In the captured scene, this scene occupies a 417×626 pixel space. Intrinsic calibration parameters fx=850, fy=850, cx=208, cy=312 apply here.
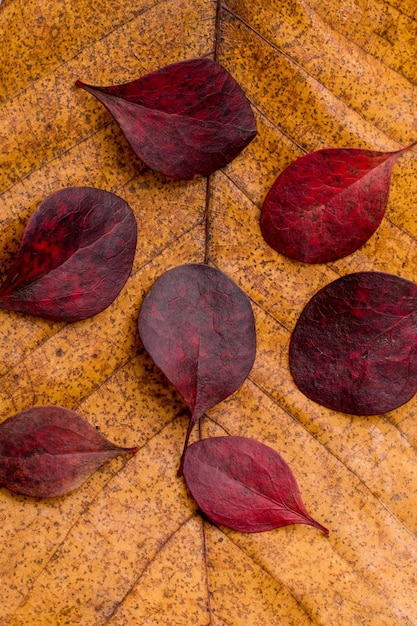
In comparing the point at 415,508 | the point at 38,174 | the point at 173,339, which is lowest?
the point at 415,508

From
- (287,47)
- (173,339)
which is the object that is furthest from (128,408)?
(287,47)

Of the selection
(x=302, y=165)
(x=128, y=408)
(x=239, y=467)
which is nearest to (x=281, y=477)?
(x=239, y=467)

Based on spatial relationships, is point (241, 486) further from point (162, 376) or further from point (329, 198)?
point (329, 198)

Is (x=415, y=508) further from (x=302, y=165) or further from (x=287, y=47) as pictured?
(x=287, y=47)

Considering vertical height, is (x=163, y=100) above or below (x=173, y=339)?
above

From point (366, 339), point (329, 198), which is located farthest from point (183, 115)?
point (366, 339)

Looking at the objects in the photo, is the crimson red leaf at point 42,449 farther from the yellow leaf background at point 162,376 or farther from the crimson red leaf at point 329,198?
the crimson red leaf at point 329,198
